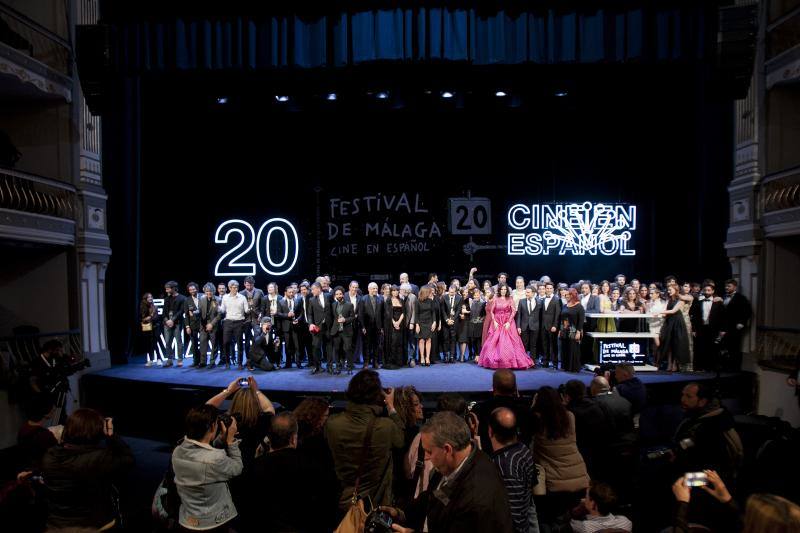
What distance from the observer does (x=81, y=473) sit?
10.2 ft

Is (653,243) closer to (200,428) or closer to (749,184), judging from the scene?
(749,184)

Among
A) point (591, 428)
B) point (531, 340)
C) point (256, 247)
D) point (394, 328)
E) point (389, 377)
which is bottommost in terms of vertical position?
point (389, 377)

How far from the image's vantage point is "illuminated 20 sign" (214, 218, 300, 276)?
1288 centimetres

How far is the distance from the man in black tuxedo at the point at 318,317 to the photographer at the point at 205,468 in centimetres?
589

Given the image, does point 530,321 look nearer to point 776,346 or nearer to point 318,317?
point 318,317

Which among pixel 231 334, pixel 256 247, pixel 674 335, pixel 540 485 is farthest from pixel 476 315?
pixel 540 485

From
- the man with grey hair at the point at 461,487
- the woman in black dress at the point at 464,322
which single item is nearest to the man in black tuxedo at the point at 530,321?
the woman in black dress at the point at 464,322

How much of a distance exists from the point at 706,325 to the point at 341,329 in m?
6.17

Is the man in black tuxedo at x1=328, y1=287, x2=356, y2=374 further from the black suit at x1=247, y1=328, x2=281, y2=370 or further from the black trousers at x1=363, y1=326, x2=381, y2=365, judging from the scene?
the black suit at x1=247, y1=328, x2=281, y2=370

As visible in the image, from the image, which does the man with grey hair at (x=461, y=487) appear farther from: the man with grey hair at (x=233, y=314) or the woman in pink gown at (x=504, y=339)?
the man with grey hair at (x=233, y=314)

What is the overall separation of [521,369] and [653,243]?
21.5ft

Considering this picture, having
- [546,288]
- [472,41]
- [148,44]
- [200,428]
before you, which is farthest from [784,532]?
[148,44]

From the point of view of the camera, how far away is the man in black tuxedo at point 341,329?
9.27 meters

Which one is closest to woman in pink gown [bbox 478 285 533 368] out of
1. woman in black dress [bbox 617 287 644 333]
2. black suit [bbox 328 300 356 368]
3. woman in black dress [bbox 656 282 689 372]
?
woman in black dress [bbox 617 287 644 333]
